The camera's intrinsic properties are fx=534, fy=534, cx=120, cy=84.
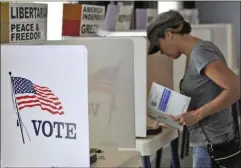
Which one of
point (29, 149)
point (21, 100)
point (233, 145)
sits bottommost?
point (233, 145)

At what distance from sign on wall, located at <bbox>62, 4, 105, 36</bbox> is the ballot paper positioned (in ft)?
1.88

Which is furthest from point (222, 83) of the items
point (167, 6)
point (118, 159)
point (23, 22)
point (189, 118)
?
point (167, 6)

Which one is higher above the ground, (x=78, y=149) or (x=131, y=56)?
(x=131, y=56)

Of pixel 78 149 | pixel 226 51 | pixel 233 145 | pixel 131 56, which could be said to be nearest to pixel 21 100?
pixel 78 149

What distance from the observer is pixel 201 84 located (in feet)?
7.86

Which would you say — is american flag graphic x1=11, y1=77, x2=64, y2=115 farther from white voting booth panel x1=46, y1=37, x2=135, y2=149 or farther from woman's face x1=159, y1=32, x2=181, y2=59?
woman's face x1=159, y1=32, x2=181, y2=59

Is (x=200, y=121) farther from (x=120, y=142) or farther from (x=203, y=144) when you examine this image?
(x=120, y=142)

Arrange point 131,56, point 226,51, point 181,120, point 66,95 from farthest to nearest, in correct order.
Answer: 1. point 226,51
2. point 181,120
3. point 131,56
4. point 66,95

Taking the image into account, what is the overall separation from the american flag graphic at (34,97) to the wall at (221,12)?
19.4 ft

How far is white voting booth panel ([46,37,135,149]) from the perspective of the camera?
1.98 metres

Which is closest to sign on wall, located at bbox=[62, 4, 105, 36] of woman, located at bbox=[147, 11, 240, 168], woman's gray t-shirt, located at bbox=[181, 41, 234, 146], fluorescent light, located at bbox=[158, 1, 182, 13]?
woman, located at bbox=[147, 11, 240, 168]

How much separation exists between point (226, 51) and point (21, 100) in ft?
10.9

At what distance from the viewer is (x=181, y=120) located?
2436mm

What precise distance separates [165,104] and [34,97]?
3.62 ft
